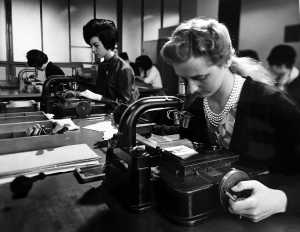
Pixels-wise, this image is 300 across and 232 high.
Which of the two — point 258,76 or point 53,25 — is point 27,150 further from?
point 53,25

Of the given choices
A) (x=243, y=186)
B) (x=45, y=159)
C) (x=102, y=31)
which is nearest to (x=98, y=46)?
(x=102, y=31)

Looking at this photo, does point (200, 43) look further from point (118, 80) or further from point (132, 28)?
point (132, 28)

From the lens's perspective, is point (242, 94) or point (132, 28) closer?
point (242, 94)

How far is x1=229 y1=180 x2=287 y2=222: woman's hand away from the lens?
91cm

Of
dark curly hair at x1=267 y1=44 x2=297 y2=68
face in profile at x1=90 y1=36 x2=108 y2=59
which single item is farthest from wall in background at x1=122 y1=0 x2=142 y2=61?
dark curly hair at x1=267 y1=44 x2=297 y2=68

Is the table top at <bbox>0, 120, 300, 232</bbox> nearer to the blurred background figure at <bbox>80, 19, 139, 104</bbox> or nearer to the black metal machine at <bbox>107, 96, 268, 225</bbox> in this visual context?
the black metal machine at <bbox>107, 96, 268, 225</bbox>

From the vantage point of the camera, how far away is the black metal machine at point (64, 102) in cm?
244

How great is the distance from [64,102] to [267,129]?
5.36 ft

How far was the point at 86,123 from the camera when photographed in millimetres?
2320

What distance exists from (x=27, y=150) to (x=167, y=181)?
3.26 feet

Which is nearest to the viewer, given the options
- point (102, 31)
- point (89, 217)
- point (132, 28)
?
point (89, 217)

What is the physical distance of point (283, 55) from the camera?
49.0 inches

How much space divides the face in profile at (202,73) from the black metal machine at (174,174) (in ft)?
0.75

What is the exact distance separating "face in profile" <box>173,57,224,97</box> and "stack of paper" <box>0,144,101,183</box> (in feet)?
1.97
